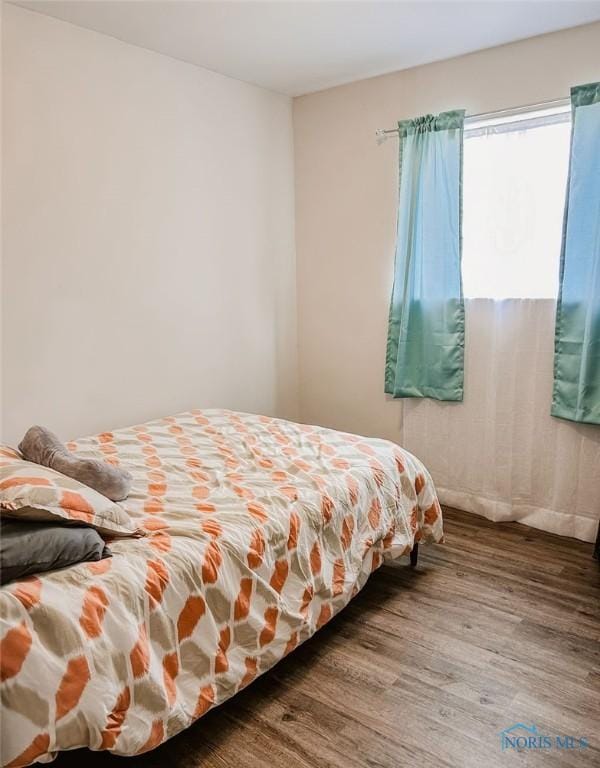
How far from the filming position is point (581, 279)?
310cm

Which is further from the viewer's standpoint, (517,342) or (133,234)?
(517,342)

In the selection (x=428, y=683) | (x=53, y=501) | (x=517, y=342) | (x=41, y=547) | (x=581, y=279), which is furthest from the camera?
(x=517, y=342)

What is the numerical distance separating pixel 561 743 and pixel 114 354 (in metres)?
2.56

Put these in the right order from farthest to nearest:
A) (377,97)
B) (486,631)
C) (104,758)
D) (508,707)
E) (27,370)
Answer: (377,97) < (27,370) < (486,631) < (508,707) < (104,758)

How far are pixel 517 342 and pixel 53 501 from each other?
257 centimetres

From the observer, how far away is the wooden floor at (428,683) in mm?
1816

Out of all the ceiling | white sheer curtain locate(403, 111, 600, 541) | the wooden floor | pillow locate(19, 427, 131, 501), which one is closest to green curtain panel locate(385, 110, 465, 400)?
white sheer curtain locate(403, 111, 600, 541)

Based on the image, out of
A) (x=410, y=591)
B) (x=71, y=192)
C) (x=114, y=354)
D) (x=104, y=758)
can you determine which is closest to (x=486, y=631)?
(x=410, y=591)

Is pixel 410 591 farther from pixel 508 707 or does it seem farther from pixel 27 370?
pixel 27 370

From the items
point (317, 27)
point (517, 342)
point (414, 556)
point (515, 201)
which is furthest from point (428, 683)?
point (317, 27)

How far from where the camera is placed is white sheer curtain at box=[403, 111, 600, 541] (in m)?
3.23

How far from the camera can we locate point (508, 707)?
2006mm

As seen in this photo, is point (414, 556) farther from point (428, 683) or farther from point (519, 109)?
point (519, 109)

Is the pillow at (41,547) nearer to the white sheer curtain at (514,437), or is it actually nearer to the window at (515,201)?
the white sheer curtain at (514,437)
